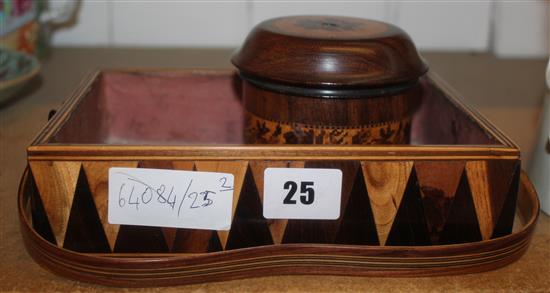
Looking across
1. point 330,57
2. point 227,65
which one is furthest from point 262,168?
point 227,65

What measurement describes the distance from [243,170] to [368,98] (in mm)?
152

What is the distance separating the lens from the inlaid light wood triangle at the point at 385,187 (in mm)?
595

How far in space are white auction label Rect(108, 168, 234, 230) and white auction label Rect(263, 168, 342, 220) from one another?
0.12 feet

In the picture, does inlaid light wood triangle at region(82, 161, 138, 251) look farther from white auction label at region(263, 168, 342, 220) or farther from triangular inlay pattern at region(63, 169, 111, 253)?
white auction label at region(263, 168, 342, 220)

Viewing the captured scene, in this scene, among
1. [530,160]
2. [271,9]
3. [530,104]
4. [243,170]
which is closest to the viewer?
[243,170]

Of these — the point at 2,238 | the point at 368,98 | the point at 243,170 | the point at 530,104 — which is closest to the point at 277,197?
the point at 243,170

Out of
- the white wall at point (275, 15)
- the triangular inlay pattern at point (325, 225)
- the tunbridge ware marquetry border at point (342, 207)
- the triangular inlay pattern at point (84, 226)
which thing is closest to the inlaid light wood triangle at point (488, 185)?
the tunbridge ware marquetry border at point (342, 207)

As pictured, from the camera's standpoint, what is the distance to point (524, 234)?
0.63 metres

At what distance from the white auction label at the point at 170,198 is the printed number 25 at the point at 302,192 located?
0.16 ft

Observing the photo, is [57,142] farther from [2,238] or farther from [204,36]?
[204,36]

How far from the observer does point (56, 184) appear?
585 millimetres

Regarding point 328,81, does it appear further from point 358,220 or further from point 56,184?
point 56,184

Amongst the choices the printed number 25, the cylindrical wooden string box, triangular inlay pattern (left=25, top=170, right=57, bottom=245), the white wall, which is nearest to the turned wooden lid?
the cylindrical wooden string box

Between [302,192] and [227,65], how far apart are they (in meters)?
0.68
